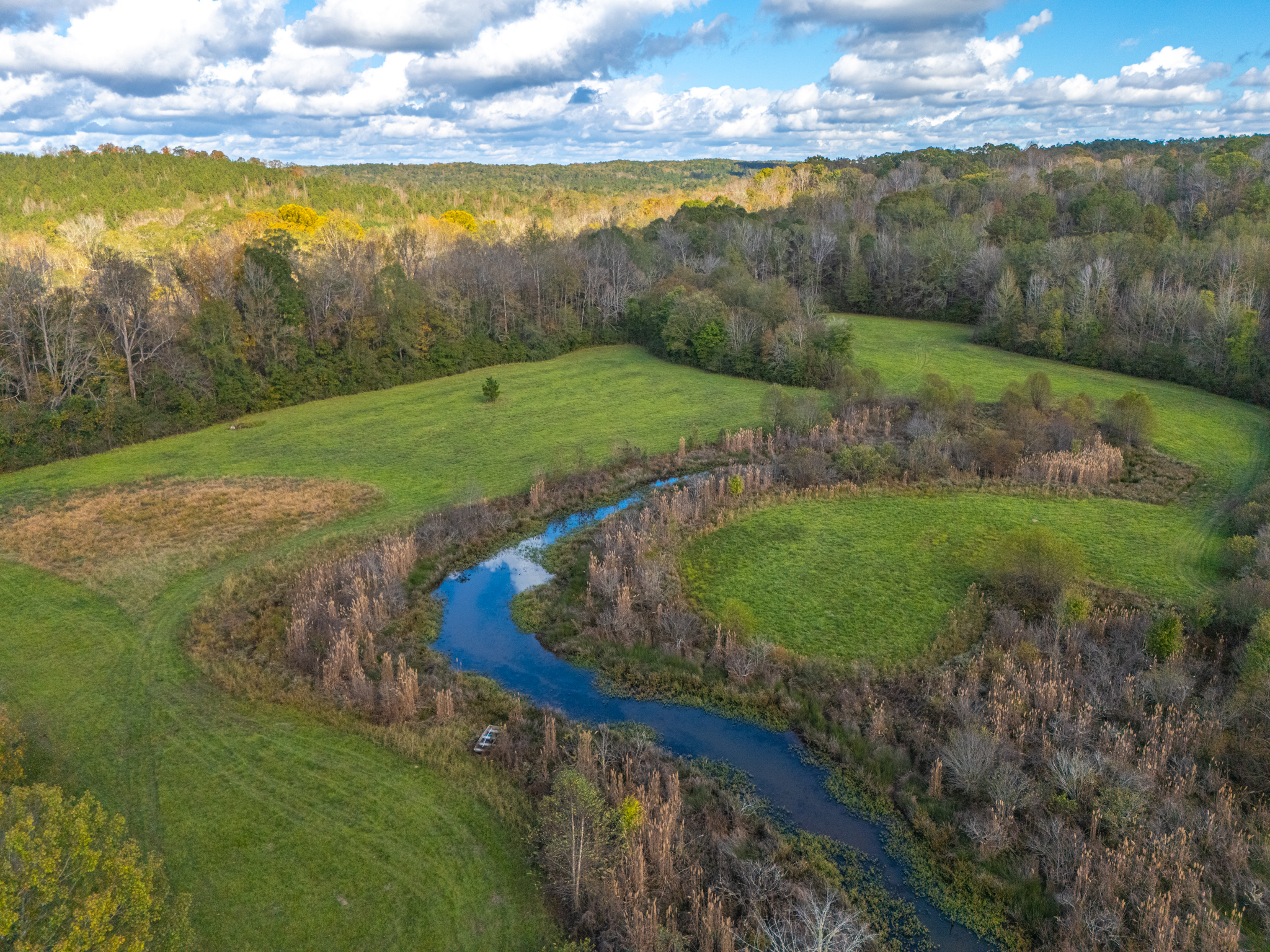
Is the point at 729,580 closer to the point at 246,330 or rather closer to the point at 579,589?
the point at 579,589

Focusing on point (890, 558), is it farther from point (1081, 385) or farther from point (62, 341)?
point (62, 341)

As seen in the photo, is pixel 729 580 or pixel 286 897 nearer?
pixel 286 897

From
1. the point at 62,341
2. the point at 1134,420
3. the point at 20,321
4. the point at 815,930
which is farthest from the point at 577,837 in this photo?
the point at 20,321

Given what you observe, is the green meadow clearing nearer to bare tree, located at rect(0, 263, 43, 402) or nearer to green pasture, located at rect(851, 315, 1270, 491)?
green pasture, located at rect(851, 315, 1270, 491)

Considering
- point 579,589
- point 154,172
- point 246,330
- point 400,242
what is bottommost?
point 579,589

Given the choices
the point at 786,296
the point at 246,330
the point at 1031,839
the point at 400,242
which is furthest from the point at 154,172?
the point at 1031,839

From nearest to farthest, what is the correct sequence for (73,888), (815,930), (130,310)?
(73,888)
(815,930)
(130,310)
